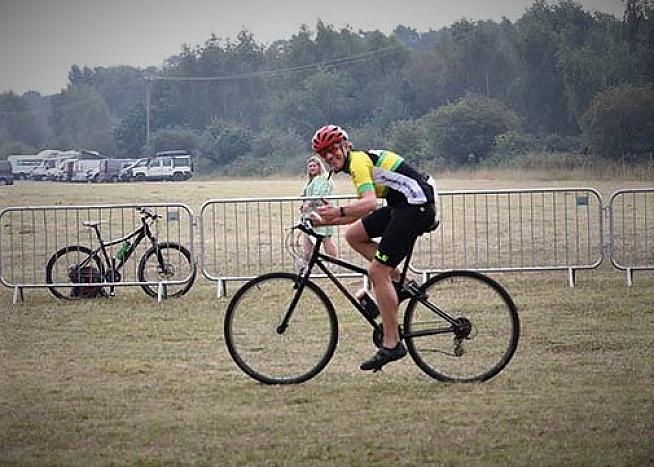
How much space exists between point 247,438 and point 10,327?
6.61 meters

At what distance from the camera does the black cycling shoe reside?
922 centimetres

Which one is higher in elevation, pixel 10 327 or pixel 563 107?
pixel 563 107

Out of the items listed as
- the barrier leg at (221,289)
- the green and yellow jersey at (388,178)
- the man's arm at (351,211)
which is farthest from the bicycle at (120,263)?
the green and yellow jersey at (388,178)

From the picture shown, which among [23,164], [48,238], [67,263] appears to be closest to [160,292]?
[67,263]

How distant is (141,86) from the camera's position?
144 feet

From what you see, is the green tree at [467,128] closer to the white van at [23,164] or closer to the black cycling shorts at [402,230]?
the white van at [23,164]

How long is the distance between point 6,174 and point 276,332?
21777 mm

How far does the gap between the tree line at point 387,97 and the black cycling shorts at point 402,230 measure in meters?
22.3

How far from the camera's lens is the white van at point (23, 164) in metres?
31.7

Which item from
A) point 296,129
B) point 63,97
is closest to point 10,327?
point 63,97

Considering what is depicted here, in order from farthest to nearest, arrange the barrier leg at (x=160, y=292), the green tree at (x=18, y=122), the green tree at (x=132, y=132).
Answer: the green tree at (x=132, y=132)
the green tree at (x=18, y=122)
the barrier leg at (x=160, y=292)

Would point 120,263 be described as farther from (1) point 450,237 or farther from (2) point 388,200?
(2) point 388,200

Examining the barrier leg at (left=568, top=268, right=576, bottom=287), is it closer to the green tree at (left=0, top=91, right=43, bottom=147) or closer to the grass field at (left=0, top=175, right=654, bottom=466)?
the grass field at (left=0, top=175, right=654, bottom=466)

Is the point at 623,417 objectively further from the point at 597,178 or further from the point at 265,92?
the point at 265,92
